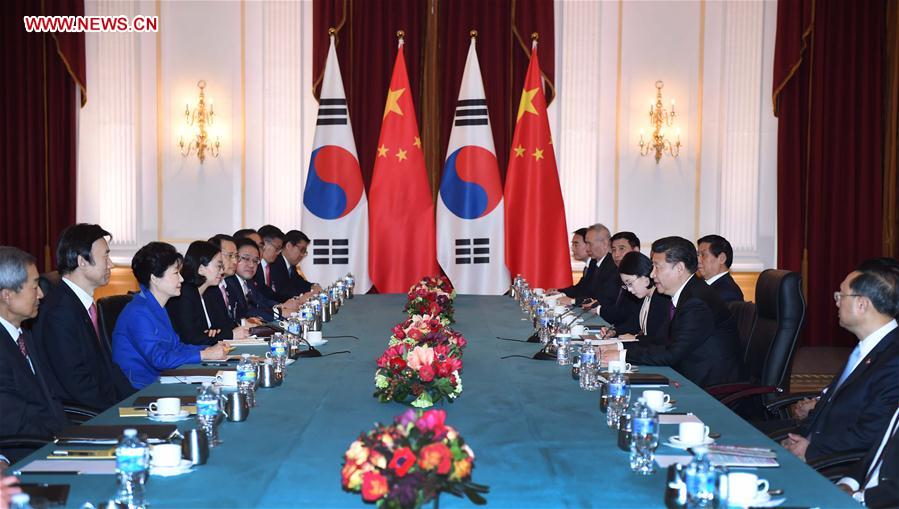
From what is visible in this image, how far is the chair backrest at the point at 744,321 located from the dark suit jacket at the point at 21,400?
3.14m

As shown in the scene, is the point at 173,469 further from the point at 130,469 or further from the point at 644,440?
the point at 644,440

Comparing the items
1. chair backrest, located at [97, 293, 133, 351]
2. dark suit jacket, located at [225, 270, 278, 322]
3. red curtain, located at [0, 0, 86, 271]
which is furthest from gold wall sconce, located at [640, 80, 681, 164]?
chair backrest, located at [97, 293, 133, 351]

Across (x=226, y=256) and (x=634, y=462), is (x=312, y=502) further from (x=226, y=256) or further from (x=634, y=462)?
(x=226, y=256)

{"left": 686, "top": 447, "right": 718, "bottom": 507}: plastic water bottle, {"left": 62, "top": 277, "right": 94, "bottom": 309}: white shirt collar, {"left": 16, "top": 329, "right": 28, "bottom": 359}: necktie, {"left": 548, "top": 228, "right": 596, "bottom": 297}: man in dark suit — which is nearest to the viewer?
{"left": 686, "top": 447, "right": 718, "bottom": 507}: plastic water bottle

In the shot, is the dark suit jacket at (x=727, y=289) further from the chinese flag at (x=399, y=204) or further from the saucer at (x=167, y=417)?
the saucer at (x=167, y=417)

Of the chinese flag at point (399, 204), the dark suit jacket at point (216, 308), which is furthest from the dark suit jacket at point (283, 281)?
the dark suit jacket at point (216, 308)

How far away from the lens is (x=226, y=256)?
537 centimetres

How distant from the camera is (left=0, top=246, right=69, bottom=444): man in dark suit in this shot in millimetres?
2908

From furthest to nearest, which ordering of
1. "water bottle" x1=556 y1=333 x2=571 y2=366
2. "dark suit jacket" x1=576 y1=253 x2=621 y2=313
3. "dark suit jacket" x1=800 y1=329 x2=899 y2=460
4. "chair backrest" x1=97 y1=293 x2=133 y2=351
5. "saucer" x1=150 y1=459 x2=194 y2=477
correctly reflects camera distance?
"dark suit jacket" x1=576 y1=253 x2=621 y2=313 < "chair backrest" x1=97 y1=293 x2=133 y2=351 < "water bottle" x1=556 y1=333 x2=571 y2=366 < "dark suit jacket" x1=800 y1=329 x2=899 y2=460 < "saucer" x1=150 y1=459 x2=194 y2=477

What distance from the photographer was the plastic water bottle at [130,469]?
6.33 ft

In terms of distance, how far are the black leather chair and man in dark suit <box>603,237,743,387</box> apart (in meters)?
0.12

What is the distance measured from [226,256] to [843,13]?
21.1 feet

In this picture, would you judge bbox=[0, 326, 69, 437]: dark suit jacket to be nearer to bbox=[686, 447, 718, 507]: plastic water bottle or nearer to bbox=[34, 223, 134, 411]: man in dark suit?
bbox=[34, 223, 134, 411]: man in dark suit

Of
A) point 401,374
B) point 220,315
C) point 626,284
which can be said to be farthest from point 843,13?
point 401,374
